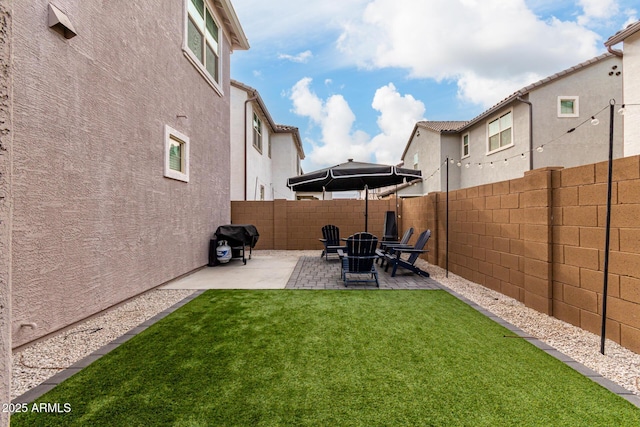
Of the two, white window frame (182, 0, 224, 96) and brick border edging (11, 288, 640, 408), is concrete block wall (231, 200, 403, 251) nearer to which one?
white window frame (182, 0, 224, 96)

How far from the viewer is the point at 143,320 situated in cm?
364

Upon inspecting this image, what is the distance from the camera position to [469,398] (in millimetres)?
2014

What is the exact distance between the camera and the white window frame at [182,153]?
17.4 ft

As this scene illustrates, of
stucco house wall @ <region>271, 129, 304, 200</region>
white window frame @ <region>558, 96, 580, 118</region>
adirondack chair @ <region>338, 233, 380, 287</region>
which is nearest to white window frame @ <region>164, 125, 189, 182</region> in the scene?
adirondack chair @ <region>338, 233, 380, 287</region>

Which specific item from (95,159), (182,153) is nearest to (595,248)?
(95,159)

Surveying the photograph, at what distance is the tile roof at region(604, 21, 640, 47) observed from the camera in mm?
7023

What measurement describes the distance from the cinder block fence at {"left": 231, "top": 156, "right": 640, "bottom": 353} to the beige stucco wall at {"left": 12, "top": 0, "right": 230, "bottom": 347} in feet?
18.9

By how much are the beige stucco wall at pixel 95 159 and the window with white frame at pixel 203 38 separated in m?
0.47

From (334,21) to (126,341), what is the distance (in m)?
10.1

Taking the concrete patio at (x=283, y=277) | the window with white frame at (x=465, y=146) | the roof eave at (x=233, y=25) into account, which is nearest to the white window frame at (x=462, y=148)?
the window with white frame at (x=465, y=146)

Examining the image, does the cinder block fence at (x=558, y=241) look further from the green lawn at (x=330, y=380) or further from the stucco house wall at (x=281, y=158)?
the stucco house wall at (x=281, y=158)

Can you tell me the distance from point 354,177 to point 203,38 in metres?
5.14

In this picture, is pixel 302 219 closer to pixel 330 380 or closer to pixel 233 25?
pixel 233 25

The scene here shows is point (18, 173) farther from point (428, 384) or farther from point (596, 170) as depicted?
point (596, 170)
